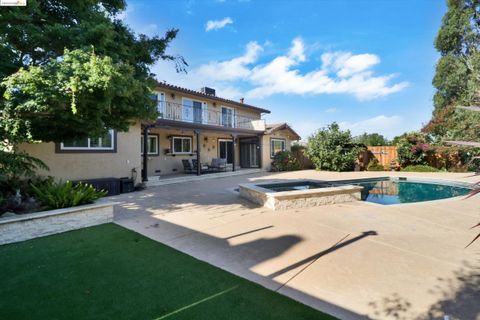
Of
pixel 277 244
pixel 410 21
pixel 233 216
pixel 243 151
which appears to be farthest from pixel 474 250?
pixel 243 151

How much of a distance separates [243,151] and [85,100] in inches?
703

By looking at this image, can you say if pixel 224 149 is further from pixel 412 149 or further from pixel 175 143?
pixel 412 149

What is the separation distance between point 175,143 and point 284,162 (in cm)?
928

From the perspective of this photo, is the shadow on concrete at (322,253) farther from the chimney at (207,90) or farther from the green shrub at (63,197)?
the chimney at (207,90)

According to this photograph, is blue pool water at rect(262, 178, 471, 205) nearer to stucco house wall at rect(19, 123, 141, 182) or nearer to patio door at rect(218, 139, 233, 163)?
stucco house wall at rect(19, 123, 141, 182)

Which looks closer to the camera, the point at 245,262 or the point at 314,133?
the point at 245,262

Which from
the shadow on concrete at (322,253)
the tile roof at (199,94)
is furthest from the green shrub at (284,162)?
the shadow on concrete at (322,253)

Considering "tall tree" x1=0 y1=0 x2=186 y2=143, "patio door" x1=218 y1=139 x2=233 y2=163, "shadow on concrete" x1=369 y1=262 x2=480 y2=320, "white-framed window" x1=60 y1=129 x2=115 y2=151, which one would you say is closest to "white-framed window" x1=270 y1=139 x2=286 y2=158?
"patio door" x1=218 y1=139 x2=233 y2=163

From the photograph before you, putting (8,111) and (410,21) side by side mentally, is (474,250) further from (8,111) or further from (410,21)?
(410,21)

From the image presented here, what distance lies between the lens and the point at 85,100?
17.7ft

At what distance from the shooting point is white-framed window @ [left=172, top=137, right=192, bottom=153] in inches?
693

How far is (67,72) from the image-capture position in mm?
5012

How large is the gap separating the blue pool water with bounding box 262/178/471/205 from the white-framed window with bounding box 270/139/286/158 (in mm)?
9127

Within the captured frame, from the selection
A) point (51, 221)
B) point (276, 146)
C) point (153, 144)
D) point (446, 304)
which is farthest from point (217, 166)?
point (446, 304)
